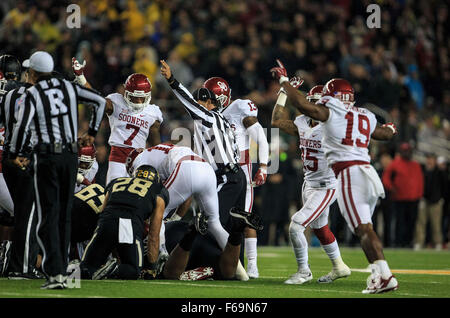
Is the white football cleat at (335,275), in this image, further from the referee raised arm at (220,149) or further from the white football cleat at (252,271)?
the referee raised arm at (220,149)

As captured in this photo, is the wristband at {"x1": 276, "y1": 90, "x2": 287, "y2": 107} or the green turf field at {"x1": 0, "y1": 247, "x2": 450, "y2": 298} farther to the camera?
the wristband at {"x1": 276, "y1": 90, "x2": 287, "y2": 107}

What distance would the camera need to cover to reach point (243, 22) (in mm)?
18906

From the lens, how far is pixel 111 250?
26.1 feet

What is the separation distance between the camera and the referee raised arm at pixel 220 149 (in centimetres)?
908

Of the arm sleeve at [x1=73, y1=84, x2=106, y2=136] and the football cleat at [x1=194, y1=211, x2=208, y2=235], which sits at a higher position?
the arm sleeve at [x1=73, y1=84, x2=106, y2=136]

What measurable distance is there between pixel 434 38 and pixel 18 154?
49.6ft

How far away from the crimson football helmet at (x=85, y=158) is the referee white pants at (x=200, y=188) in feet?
5.33

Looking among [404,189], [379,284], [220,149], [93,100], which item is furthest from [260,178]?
[404,189]

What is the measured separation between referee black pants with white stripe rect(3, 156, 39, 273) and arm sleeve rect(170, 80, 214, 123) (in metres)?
2.04

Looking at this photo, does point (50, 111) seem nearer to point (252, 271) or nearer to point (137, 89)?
point (137, 89)

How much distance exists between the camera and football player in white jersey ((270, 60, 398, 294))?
23.5 feet

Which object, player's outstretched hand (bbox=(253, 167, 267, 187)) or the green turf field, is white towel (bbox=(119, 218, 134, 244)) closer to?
the green turf field

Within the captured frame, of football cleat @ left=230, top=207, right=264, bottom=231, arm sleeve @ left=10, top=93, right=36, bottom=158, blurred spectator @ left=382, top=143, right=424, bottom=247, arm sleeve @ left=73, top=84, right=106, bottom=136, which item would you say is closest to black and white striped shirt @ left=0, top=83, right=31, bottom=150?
arm sleeve @ left=10, top=93, right=36, bottom=158

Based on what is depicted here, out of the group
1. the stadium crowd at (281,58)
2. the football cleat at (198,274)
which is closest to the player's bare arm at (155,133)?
the football cleat at (198,274)
